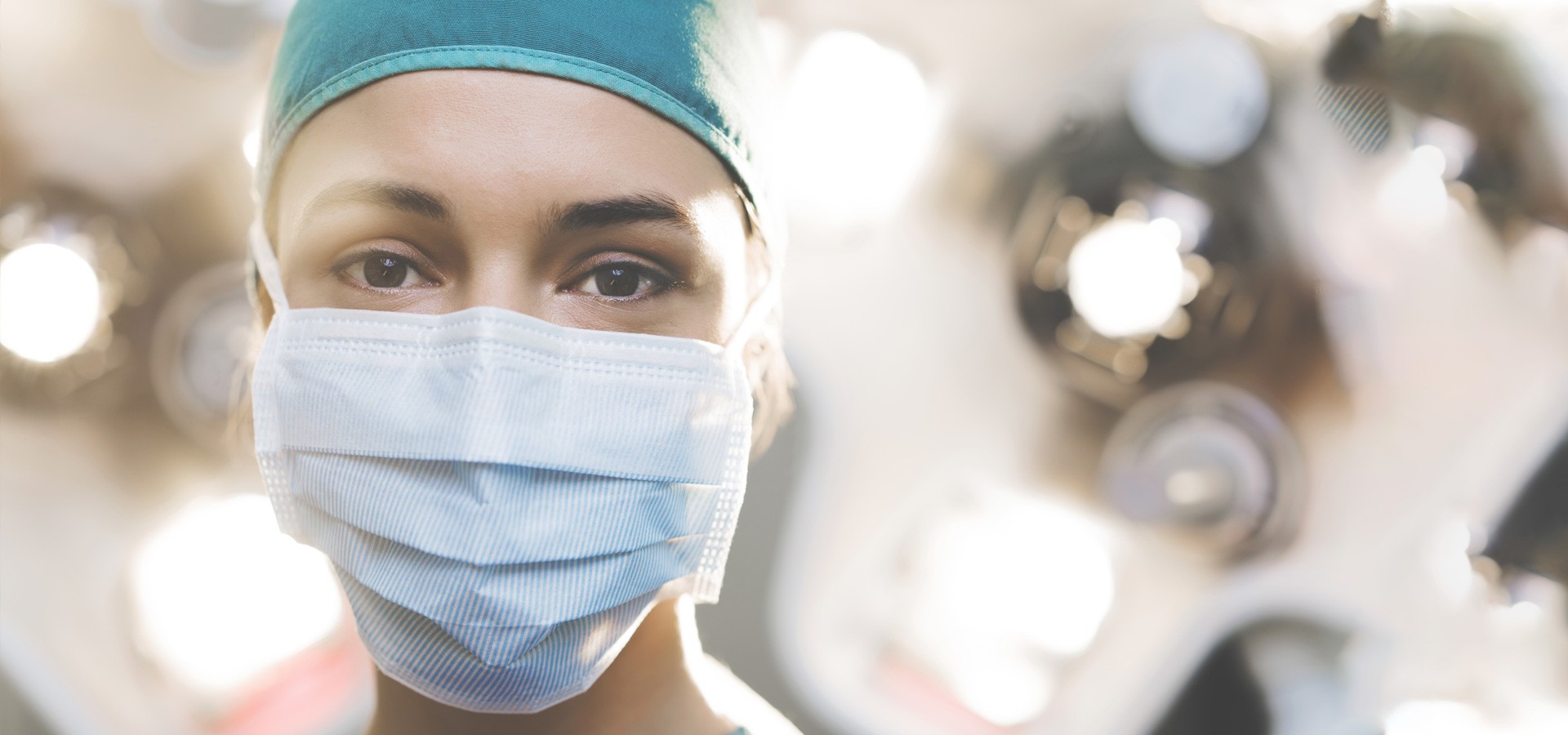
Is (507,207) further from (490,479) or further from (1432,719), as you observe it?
(1432,719)

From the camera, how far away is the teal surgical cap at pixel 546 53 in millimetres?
1093

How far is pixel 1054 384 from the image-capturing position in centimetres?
198

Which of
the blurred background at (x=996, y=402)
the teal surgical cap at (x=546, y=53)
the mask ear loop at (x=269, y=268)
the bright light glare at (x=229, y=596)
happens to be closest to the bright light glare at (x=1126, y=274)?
the blurred background at (x=996, y=402)

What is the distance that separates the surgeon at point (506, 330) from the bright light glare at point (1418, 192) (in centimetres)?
125

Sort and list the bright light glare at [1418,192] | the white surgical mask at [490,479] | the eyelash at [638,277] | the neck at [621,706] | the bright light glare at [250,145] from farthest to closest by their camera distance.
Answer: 1. the bright light glare at [250,145]
2. the bright light glare at [1418,192]
3. the neck at [621,706]
4. the eyelash at [638,277]
5. the white surgical mask at [490,479]

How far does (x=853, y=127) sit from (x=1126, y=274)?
1.80 ft

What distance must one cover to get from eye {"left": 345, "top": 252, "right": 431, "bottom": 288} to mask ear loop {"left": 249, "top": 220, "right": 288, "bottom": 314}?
10 cm

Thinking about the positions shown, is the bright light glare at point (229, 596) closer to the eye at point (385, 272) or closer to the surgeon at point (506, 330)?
the surgeon at point (506, 330)

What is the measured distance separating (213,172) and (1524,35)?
7.42ft

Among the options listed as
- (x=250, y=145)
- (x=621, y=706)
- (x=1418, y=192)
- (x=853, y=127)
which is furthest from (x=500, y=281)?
(x=1418, y=192)

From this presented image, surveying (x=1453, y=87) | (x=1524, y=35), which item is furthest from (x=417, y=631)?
(x=1524, y=35)

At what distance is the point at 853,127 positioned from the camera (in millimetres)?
1871

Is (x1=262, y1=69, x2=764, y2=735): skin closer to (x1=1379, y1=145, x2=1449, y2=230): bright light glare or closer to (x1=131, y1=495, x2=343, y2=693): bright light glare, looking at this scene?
(x1=131, y1=495, x2=343, y2=693): bright light glare

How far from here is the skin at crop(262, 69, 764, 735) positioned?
106cm
